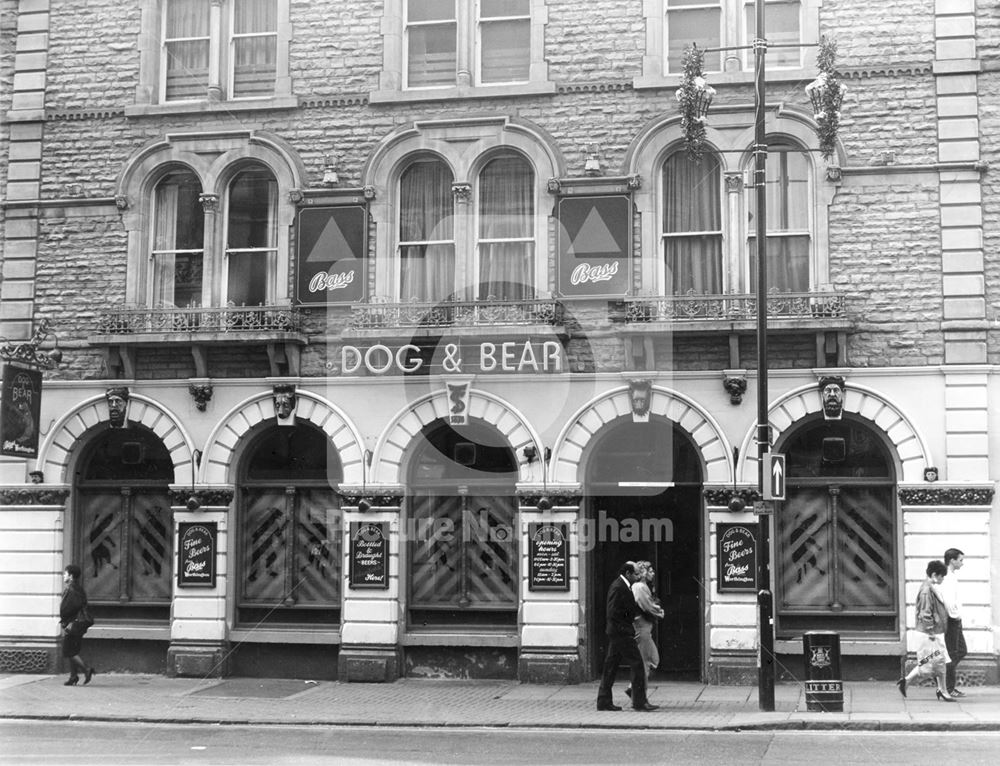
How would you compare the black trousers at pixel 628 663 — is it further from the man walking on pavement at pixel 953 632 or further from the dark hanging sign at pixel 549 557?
the man walking on pavement at pixel 953 632

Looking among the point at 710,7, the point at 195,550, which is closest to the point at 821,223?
the point at 710,7

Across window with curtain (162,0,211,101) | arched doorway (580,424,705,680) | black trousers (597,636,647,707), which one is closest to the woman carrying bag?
black trousers (597,636,647,707)

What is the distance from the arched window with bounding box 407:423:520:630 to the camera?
2238cm

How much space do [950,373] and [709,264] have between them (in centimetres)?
410

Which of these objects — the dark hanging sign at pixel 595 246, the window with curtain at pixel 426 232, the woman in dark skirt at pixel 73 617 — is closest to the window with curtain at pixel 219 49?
the window with curtain at pixel 426 232

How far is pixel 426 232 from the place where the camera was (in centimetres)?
2309

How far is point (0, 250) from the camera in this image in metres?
24.2

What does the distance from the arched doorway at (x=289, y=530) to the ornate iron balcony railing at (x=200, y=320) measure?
1713mm

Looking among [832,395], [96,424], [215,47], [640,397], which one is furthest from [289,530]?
[832,395]

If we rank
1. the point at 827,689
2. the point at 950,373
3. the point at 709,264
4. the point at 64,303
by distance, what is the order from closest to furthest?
the point at 827,689 → the point at 950,373 → the point at 709,264 → the point at 64,303

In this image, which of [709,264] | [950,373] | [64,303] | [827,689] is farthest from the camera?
[64,303]

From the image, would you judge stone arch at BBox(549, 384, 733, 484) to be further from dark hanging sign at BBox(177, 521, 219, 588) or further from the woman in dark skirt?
the woman in dark skirt

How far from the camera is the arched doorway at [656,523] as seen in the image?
72.0 ft

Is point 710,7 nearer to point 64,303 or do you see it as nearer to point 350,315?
point 350,315
